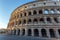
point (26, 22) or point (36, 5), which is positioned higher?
point (36, 5)

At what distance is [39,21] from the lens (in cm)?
1912

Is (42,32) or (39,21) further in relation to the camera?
(39,21)

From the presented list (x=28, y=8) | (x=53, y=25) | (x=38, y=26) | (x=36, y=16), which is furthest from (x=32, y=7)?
(x=53, y=25)

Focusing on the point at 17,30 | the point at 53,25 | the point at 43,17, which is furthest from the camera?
the point at 17,30

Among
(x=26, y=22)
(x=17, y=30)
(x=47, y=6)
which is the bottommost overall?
(x=17, y=30)

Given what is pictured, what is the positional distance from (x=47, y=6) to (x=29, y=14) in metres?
4.94

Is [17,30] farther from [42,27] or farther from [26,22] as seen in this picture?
[42,27]

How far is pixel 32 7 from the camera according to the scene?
2153cm

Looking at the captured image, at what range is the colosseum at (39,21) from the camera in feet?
57.6

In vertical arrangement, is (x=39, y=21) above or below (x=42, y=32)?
above

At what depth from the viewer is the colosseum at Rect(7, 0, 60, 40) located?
1756 cm

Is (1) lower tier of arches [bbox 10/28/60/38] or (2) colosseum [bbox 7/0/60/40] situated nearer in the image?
(1) lower tier of arches [bbox 10/28/60/38]

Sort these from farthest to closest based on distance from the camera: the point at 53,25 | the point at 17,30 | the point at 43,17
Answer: the point at 17,30, the point at 43,17, the point at 53,25

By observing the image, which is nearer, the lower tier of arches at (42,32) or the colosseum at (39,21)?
the lower tier of arches at (42,32)
